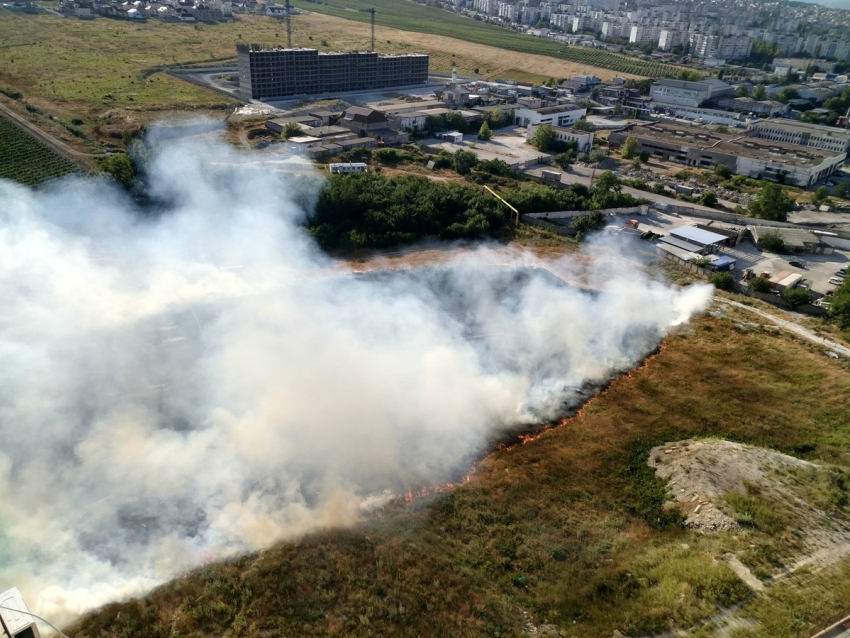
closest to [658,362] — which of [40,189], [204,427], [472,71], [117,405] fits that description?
[204,427]

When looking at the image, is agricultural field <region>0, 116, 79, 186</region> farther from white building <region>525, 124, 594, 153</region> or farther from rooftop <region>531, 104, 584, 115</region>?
rooftop <region>531, 104, 584, 115</region>

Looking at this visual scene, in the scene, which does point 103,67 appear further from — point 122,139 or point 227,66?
point 122,139

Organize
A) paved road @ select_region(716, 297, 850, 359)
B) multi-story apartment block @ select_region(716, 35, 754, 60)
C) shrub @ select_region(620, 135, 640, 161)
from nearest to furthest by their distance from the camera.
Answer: paved road @ select_region(716, 297, 850, 359) < shrub @ select_region(620, 135, 640, 161) < multi-story apartment block @ select_region(716, 35, 754, 60)

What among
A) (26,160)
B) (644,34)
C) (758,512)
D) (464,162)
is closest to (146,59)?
(26,160)

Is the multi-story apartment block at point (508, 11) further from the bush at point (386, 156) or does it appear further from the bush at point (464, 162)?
the bush at point (386, 156)

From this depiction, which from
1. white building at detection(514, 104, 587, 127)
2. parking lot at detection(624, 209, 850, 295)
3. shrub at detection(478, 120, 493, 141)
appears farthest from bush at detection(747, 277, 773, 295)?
white building at detection(514, 104, 587, 127)

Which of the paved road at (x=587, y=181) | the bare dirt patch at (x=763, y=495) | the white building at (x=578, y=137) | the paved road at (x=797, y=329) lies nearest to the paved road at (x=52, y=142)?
the paved road at (x=587, y=181)

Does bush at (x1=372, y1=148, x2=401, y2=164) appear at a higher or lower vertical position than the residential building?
lower
